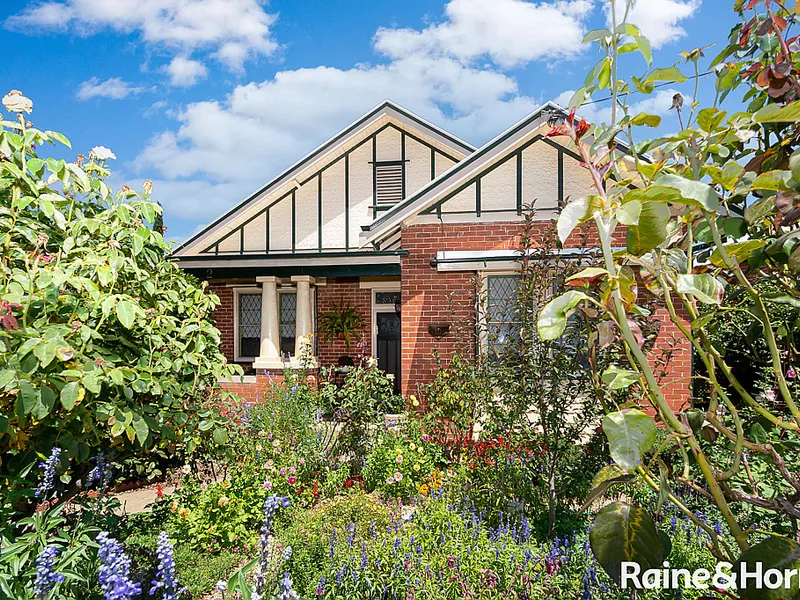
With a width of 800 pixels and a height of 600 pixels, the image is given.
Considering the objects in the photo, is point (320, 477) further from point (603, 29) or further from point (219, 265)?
point (219, 265)

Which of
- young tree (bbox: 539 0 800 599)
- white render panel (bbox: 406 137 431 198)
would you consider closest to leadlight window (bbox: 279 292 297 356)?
white render panel (bbox: 406 137 431 198)

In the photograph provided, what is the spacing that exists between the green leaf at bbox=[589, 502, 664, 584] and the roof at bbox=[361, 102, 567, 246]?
7.54 metres

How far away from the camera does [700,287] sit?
0.83m

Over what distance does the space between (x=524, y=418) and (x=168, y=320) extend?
11.0 feet

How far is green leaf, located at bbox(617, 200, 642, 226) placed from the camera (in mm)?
722

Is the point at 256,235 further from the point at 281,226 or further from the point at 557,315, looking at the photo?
the point at 557,315

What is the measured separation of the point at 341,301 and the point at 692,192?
40.5ft

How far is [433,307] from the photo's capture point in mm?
8242

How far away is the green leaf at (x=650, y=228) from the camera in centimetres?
82

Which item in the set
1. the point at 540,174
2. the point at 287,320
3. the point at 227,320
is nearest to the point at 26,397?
the point at 540,174

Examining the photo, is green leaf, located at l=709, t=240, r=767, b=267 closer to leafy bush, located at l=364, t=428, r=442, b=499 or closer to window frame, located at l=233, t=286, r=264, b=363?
leafy bush, located at l=364, t=428, r=442, b=499

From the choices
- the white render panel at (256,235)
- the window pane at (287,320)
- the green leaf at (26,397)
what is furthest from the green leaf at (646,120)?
the window pane at (287,320)

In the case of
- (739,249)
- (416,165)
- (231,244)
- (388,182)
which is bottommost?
(739,249)

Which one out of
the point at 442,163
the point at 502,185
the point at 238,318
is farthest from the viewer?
the point at 238,318
